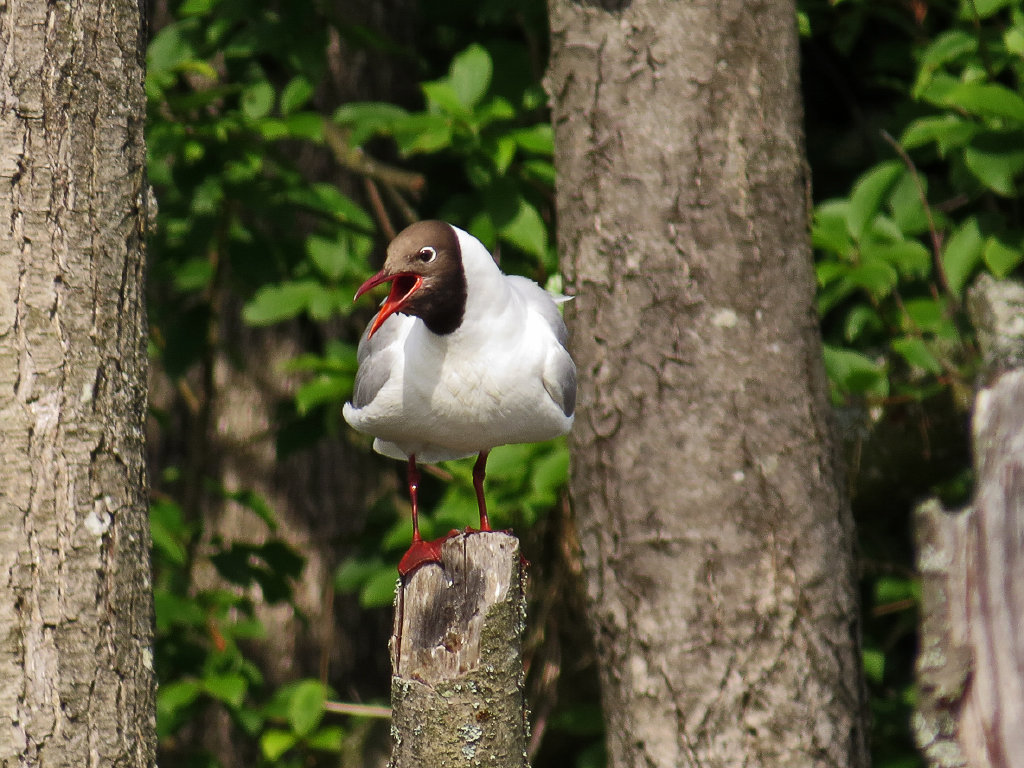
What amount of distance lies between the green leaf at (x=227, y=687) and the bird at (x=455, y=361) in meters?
1.91

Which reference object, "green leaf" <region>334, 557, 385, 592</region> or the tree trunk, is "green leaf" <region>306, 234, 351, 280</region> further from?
the tree trunk

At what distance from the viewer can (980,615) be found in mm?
1595

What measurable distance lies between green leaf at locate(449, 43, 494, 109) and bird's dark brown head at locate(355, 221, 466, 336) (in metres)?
1.40

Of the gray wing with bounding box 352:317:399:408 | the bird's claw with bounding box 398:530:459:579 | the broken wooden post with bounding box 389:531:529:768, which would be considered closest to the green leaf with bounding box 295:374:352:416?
the gray wing with bounding box 352:317:399:408

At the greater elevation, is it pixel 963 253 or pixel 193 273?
pixel 193 273

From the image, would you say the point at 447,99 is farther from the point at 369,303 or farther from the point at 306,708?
the point at 306,708

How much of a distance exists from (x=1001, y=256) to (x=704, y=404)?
129 cm

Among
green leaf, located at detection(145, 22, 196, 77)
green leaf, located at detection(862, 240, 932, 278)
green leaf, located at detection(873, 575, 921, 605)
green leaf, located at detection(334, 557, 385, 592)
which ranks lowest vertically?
green leaf, located at detection(873, 575, 921, 605)

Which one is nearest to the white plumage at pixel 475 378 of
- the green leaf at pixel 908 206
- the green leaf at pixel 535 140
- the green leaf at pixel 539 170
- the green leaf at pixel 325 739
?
the green leaf at pixel 535 140

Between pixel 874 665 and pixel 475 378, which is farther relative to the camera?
pixel 874 665

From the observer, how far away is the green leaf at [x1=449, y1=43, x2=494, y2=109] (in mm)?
4168

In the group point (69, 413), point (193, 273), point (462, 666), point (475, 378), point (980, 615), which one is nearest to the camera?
point (980, 615)

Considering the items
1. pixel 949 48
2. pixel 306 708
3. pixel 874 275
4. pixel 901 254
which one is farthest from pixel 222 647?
pixel 949 48

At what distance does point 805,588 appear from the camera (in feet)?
12.3
